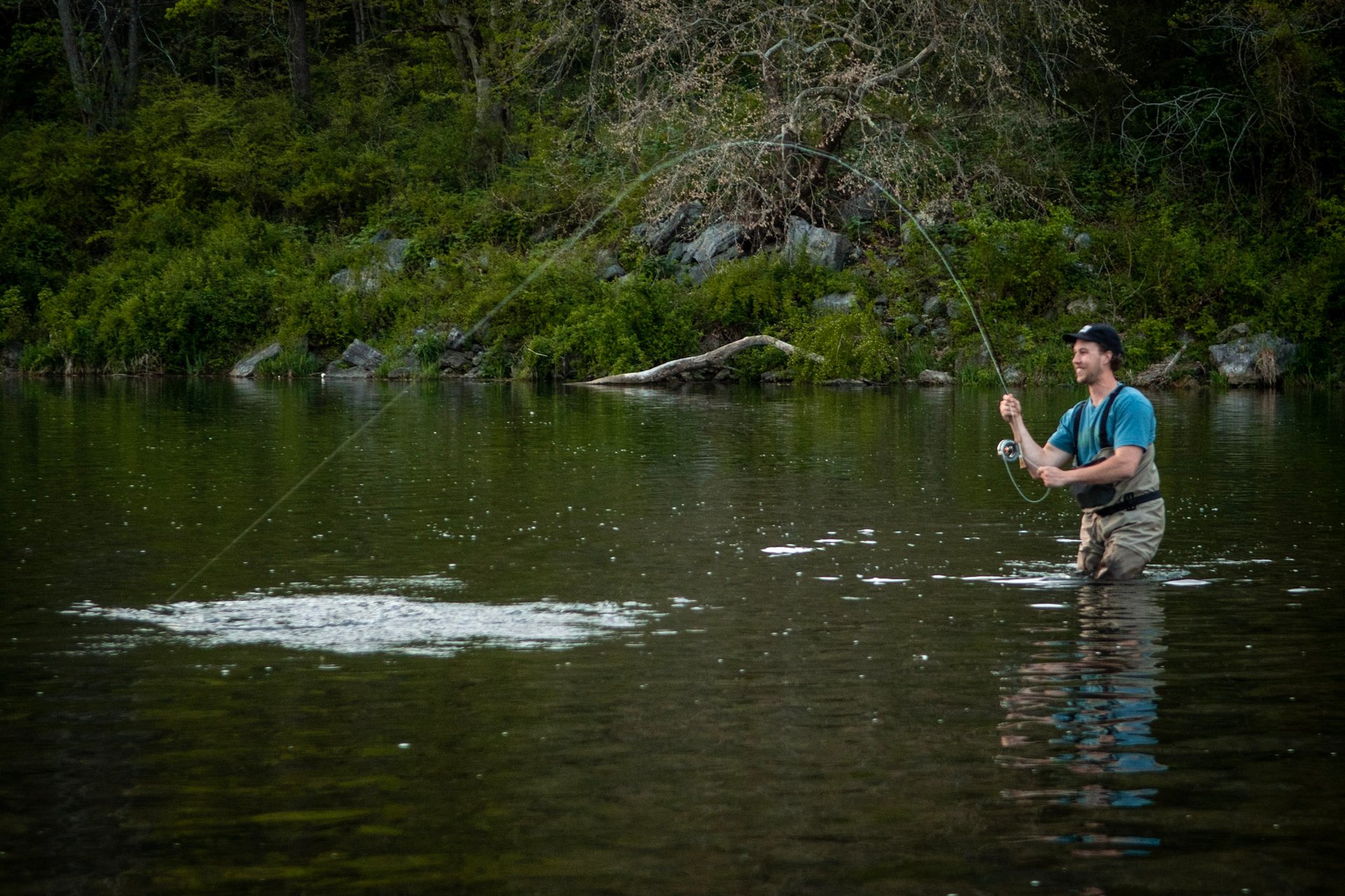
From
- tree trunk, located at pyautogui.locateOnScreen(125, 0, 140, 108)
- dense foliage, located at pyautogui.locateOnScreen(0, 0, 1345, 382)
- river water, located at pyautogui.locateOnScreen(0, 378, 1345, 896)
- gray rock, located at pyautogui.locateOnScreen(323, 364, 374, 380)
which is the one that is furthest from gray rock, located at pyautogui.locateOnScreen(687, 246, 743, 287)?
river water, located at pyautogui.locateOnScreen(0, 378, 1345, 896)

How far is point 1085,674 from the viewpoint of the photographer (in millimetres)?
6719

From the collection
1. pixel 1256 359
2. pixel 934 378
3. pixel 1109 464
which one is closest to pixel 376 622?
pixel 1109 464

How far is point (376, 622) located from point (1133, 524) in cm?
399

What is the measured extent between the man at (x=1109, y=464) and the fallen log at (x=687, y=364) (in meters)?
21.9

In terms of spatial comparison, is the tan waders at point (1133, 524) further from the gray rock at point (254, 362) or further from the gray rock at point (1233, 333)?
the gray rock at point (254, 362)

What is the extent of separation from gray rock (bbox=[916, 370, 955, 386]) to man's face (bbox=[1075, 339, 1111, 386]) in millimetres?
21220

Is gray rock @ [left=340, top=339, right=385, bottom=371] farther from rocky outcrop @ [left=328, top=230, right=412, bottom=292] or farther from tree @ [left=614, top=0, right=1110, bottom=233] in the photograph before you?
tree @ [left=614, top=0, right=1110, bottom=233]

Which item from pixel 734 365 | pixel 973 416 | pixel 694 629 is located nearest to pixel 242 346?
pixel 734 365

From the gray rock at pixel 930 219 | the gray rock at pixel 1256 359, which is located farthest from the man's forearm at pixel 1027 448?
the gray rock at pixel 930 219

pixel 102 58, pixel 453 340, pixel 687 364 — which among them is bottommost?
pixel 687 364

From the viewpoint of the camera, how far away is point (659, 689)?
6.50 m

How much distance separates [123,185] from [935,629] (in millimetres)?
37534

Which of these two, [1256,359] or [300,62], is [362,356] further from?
[1256,359]

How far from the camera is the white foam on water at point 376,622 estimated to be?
7480mm
